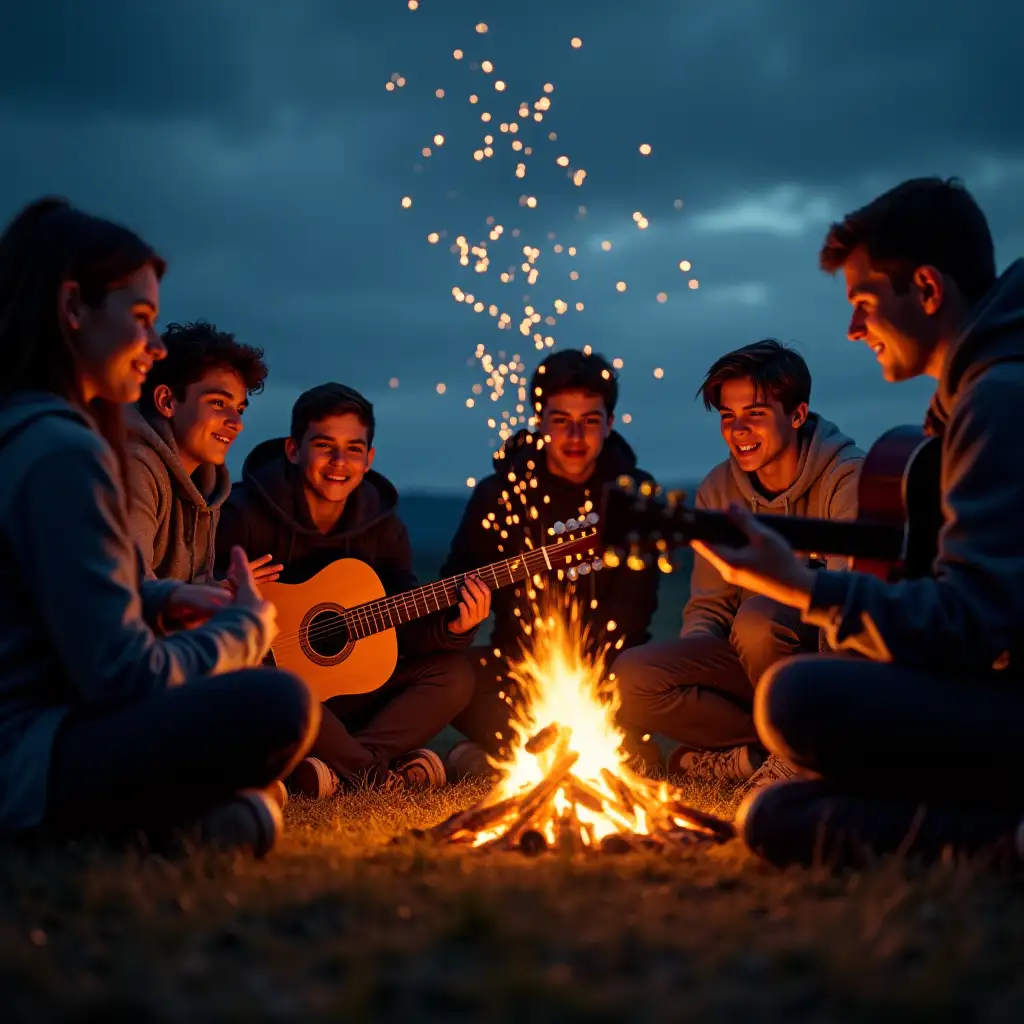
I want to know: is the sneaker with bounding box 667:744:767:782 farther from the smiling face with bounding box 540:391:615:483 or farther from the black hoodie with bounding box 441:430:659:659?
the smiling face with bounding box 540:391:615:483

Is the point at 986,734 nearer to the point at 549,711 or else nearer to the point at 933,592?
the point at 933,592

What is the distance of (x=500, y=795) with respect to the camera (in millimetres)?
4129

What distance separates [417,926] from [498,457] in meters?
5.14

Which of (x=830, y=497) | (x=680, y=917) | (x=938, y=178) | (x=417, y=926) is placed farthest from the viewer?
(x=830, y=497)

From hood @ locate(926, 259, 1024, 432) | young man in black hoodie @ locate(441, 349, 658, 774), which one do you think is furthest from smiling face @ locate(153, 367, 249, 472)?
hood @ locate(926, 259, 1024, 432)

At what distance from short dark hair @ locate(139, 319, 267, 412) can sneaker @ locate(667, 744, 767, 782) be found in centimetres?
326

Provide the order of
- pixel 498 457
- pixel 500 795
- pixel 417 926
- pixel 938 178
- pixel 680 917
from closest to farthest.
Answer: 1. pixel 417 926
2. pixel 680 917
3. pixel 938 178
4. pixel 500 795
5. pixel 498 457

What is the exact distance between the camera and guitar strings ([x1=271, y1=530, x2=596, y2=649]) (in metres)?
6.28

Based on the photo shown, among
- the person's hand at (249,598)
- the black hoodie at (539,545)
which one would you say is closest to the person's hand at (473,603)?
the black hoodie at (539,545)

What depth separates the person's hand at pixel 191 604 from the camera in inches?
150

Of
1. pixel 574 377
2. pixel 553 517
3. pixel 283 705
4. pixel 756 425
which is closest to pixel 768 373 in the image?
pixel 756 425

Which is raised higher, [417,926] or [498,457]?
[498,457]

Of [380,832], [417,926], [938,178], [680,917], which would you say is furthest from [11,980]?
[938,178]

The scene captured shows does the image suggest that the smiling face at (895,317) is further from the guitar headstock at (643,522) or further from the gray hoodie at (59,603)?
the gray hoodie at (59,603)
